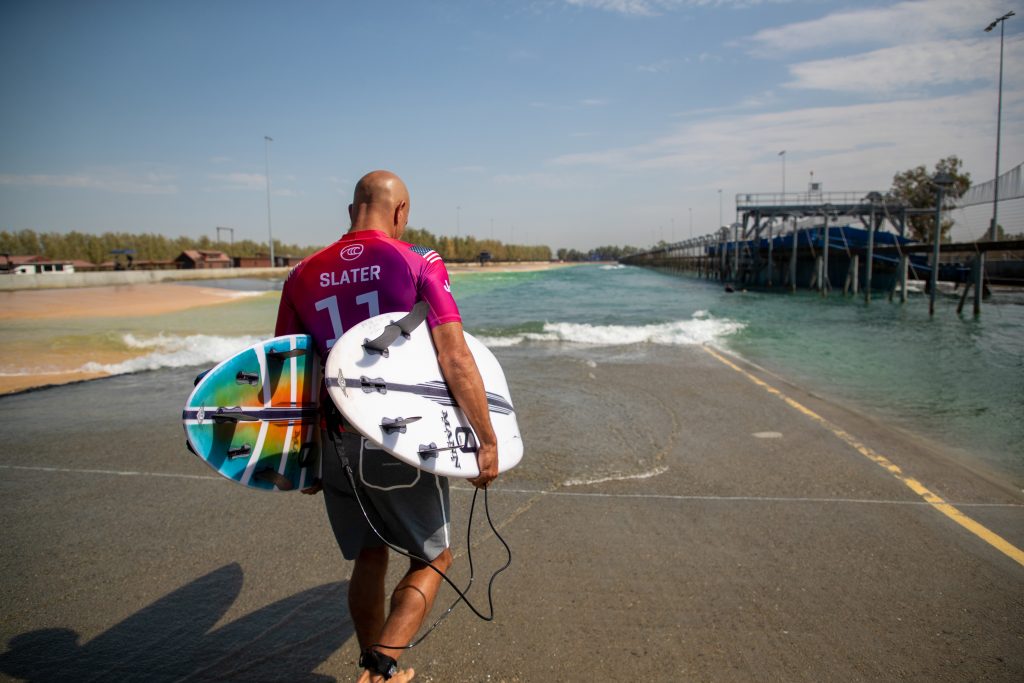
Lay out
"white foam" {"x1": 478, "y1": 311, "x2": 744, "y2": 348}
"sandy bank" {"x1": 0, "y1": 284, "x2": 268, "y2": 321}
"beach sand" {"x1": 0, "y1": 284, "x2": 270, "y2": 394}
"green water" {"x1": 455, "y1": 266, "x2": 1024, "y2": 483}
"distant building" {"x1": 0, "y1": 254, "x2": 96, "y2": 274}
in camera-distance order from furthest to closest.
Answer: "distant building" {"x1": 0, "y1": 254, "x2": 96, "y2": 274} < "sandy bank" {"x1": 0, "y1": 284, "x2": 268, "y2": 321} < "white foam" {"x1": 478, "y1": 311, "x2": 744, "y2": 348} < "beach sand" {"x1": 0, "y1": 284, "x2": 270, "y2": 394} < "green water" {"x1": 455, "y1": 266, "x2": 1024, "y2": 483}

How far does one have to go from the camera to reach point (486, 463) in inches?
82.2

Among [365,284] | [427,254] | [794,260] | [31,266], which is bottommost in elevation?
[365,284]

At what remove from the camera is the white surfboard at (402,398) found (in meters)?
1.89

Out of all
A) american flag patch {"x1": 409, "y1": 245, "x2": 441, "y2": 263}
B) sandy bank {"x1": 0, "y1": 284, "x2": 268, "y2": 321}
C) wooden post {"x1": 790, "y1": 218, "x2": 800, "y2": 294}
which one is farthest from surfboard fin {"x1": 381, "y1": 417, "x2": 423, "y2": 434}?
wooden post {"x1": 790, "y1": 218, "x2": 800, "y2": 294}

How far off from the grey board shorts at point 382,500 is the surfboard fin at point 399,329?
0.33m

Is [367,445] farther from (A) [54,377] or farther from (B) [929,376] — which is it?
(B) [929,376]

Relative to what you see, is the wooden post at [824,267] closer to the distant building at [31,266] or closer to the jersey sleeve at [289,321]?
the jersey sleeve at [289,321]

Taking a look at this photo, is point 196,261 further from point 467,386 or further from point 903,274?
point 467,386

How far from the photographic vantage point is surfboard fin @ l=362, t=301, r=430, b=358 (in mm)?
1913

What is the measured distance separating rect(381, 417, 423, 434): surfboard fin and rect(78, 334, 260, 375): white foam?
599 centimetres

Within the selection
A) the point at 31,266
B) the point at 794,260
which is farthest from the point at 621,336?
the point at 31,266

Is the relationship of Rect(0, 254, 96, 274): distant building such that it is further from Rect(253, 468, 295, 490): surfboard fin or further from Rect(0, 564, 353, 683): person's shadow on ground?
Rect(253, 468, 295, 490): surfboard fin

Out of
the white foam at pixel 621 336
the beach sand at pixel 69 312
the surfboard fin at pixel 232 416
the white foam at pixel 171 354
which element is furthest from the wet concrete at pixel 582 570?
the white foam at pixel 621 336

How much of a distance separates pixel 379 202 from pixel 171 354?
32.4ft
